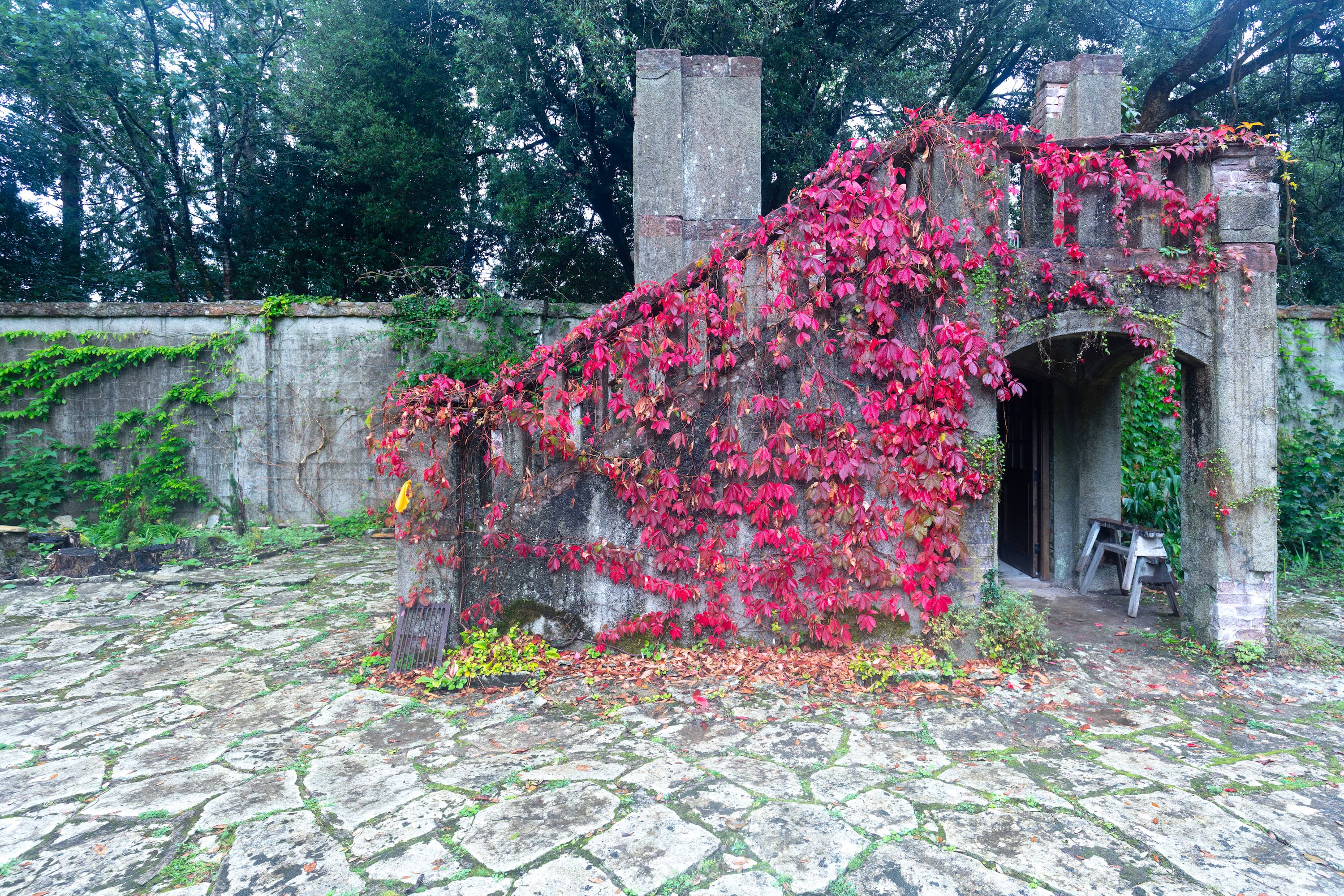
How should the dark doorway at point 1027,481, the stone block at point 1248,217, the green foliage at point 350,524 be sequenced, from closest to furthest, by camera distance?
the stone block at point 1248,217 < the dark doorway at point 1027,481 < the green foliage at point 350,524

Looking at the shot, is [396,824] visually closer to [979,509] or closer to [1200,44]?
[979,509]

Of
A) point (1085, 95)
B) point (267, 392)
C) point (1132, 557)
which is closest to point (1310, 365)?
point (1132, 557)

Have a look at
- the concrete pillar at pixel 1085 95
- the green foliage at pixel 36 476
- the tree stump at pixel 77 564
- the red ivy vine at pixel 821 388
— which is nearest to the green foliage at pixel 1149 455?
the concrete pillar at pixel 1085 95

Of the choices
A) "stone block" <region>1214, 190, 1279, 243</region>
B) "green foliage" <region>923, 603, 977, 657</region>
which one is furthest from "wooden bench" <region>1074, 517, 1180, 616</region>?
"stone block" <region>1214, 190, 1279, 243</region>

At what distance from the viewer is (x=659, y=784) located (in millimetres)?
3344

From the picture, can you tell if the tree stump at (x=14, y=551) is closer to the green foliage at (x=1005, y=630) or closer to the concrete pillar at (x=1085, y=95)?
the green foliage at (x=1005, y=630)

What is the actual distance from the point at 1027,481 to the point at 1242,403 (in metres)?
3.07

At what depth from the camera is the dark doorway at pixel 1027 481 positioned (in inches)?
292

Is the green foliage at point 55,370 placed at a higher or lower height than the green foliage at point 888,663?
higher

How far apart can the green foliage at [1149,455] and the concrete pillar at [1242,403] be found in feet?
9.51

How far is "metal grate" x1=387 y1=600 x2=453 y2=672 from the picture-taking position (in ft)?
15.6

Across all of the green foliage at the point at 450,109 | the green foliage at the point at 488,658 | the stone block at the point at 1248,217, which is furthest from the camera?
the green foliage at the point at 450,109

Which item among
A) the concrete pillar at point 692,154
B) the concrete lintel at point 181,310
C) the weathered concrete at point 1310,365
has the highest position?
the concrete pillar at point 692,154

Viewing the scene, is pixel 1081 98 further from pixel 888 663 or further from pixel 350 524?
pixel 350 524
